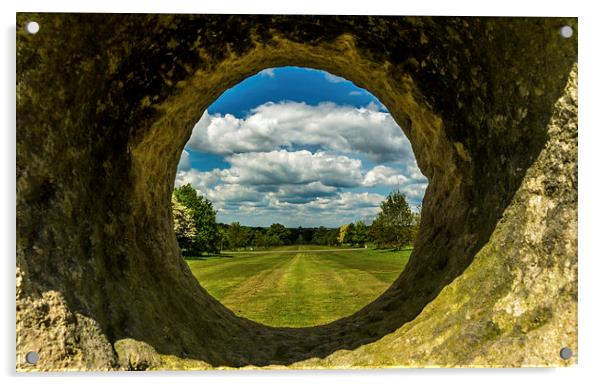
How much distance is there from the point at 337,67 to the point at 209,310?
407 cm

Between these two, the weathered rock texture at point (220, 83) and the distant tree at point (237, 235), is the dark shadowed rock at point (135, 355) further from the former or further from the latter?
the distant tree at point (237, 235)

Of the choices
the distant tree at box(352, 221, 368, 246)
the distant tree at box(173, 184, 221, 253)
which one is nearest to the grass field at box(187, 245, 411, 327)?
the distant tree at box(173, 184, 221, 253)

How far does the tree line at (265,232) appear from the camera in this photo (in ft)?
106

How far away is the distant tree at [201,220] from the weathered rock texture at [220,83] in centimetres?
3418

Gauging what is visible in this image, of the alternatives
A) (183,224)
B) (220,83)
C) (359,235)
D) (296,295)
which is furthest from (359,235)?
(220,83)

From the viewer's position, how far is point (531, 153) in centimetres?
439

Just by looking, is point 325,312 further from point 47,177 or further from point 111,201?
point 47,177

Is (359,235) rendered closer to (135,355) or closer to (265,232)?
(265,232)

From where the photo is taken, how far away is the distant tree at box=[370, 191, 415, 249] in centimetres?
3169

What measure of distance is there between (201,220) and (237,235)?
63.0ft

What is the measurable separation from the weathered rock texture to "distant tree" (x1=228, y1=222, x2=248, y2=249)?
52379 mm

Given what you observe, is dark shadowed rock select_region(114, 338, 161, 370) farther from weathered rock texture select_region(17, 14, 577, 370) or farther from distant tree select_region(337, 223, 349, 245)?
distant tree select_region(337, 223, 349, 245)

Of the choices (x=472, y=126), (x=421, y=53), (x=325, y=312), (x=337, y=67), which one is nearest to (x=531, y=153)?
(x=472, y=126)

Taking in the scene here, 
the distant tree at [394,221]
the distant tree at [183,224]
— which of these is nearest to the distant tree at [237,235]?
the distant tree at [183,224]
